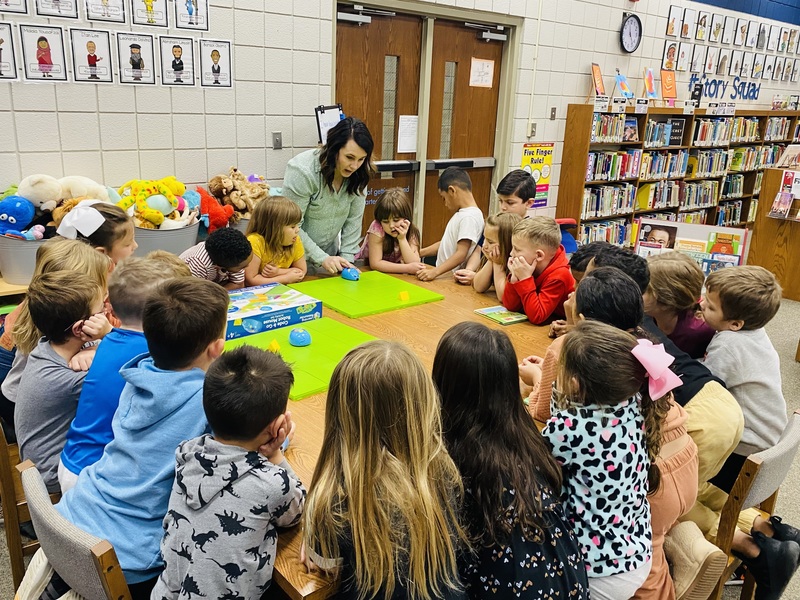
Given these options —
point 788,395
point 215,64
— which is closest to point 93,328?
point 215,64

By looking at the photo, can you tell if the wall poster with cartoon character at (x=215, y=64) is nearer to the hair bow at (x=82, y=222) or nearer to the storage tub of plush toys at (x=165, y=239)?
the storage tub of plush toys at (x=165, y=239)

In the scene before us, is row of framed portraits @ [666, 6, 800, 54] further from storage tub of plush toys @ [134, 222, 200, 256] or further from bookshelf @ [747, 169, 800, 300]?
storage tub of plush toys @ [134, 222, 200, 256]

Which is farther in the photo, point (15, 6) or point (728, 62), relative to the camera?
point (728, 62)

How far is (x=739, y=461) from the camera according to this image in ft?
6.54

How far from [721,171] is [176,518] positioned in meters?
7.92

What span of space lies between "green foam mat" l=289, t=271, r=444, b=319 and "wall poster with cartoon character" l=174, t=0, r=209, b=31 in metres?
1.69

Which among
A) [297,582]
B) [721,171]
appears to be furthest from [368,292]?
[721,171]

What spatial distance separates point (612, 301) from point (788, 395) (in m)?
2.92

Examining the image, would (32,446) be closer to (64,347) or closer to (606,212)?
(64,347)

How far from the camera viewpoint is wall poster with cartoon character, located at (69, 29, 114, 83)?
3092mm

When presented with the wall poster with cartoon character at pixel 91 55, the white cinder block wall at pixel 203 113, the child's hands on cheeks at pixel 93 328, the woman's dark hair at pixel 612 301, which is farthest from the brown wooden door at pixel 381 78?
the woman's dark hair at pixel 612 301

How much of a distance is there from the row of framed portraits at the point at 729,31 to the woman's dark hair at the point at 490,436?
6507mm

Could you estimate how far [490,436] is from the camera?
1348 mm

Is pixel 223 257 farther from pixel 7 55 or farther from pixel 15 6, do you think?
pixel 15 6
